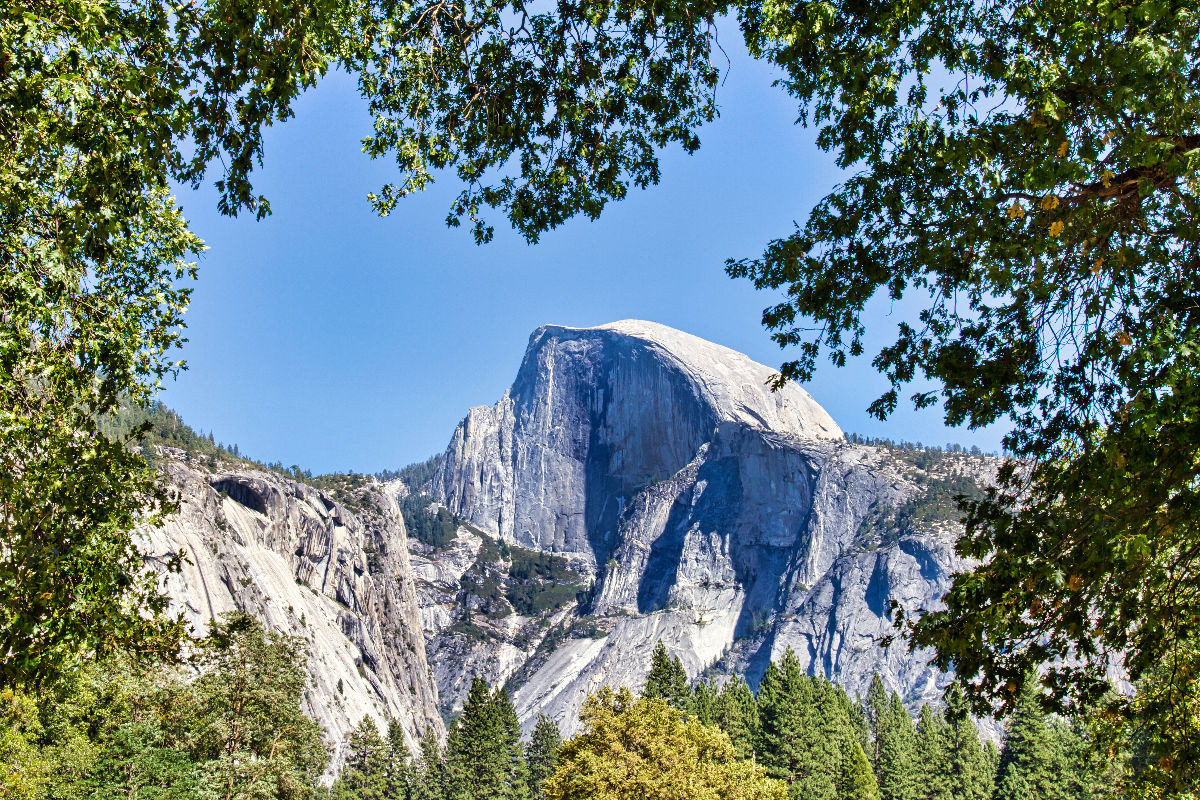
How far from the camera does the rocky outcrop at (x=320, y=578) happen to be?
255 feet

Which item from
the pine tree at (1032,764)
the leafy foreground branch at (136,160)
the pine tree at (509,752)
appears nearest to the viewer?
the leafy foreground branch at (136,160)

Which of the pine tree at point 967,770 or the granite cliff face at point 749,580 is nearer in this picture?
the pine tree at point 967,770

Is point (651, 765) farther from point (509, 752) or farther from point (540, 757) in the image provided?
point (540, 757)

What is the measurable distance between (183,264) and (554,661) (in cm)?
16732

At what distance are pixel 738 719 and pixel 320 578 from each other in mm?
71222

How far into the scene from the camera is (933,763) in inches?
1905

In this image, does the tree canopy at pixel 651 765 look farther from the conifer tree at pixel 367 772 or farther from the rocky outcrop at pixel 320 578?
the rocky outcrop at pixel 320 578

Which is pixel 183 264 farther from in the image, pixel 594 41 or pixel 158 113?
pixel 594 41

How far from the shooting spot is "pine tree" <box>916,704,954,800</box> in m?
47.1

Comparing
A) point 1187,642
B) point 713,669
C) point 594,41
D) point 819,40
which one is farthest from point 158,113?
point 713,669

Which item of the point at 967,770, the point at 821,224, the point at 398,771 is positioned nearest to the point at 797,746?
the point at 967,770

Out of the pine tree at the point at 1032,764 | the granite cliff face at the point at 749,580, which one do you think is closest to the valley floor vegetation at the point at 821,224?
the pine tree at the point at 1032,764

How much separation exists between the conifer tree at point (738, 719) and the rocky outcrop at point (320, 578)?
32.7 meters

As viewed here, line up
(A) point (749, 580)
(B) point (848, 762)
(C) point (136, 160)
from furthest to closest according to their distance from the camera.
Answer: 1. (A) point (749, 580)
2. (B) point (848, 762)
3. (C) point (136, 160)
